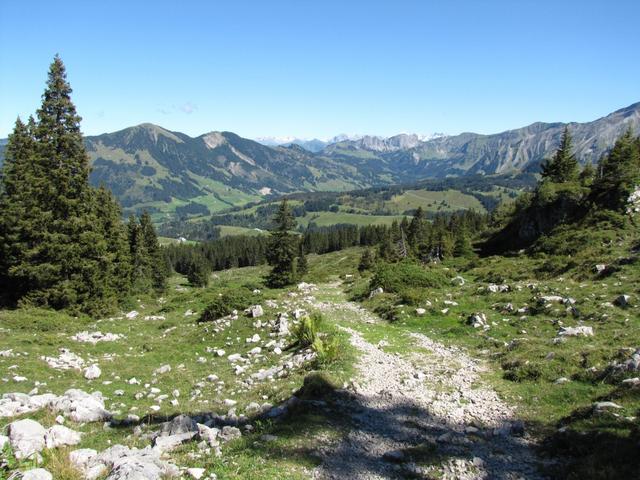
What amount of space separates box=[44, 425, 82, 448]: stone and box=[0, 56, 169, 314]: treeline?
2292cm

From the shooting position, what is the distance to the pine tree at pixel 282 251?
158 feet

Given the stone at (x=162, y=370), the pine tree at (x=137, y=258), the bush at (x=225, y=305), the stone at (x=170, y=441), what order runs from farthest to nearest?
the pine tree at (x=137, y=258), the bush at (x=225, y=305), the stone at (x=162, y=370), the stone at (x=170, y=441)

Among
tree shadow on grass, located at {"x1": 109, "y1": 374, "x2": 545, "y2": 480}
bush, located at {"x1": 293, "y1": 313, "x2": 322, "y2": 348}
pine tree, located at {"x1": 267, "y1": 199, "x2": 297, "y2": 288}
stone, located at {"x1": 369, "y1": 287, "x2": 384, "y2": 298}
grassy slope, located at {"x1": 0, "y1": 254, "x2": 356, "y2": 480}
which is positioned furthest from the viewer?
pine tree, located at {"x1": 267, "y1": 199, "x2": 297, "y2": 288}

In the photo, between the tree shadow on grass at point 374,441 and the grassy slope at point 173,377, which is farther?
the tree shadow on grass at point 374,441

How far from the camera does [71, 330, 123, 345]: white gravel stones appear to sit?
23.6 metres

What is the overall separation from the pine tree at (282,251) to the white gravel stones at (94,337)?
2432 centimetres

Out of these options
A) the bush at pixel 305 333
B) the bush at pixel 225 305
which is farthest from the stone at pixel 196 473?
the bush at pixel 225 305

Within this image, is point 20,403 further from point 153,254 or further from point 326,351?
point 153,254

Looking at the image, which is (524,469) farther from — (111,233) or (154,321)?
(111,233)

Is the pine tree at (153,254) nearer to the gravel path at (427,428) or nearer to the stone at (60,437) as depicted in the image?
the gravel path at (427,428)

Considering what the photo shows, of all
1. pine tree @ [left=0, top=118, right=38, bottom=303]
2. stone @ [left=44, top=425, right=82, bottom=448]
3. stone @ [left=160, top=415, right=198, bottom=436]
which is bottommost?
stone @ [left=160, top=415, right=198, bottom=436]

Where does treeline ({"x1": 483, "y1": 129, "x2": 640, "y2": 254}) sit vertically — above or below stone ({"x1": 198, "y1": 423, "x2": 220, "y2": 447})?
above

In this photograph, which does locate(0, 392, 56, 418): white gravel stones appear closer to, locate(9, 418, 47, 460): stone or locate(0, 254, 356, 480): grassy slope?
locate(0, 254, 356, 480): grassy slope

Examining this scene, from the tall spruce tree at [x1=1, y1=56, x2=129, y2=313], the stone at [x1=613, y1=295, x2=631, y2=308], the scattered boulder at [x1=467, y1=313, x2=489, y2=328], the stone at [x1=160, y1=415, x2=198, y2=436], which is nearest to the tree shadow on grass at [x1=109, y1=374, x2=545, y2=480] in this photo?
the stone at [x1=160, y1=415, x2=198, y2=436]
